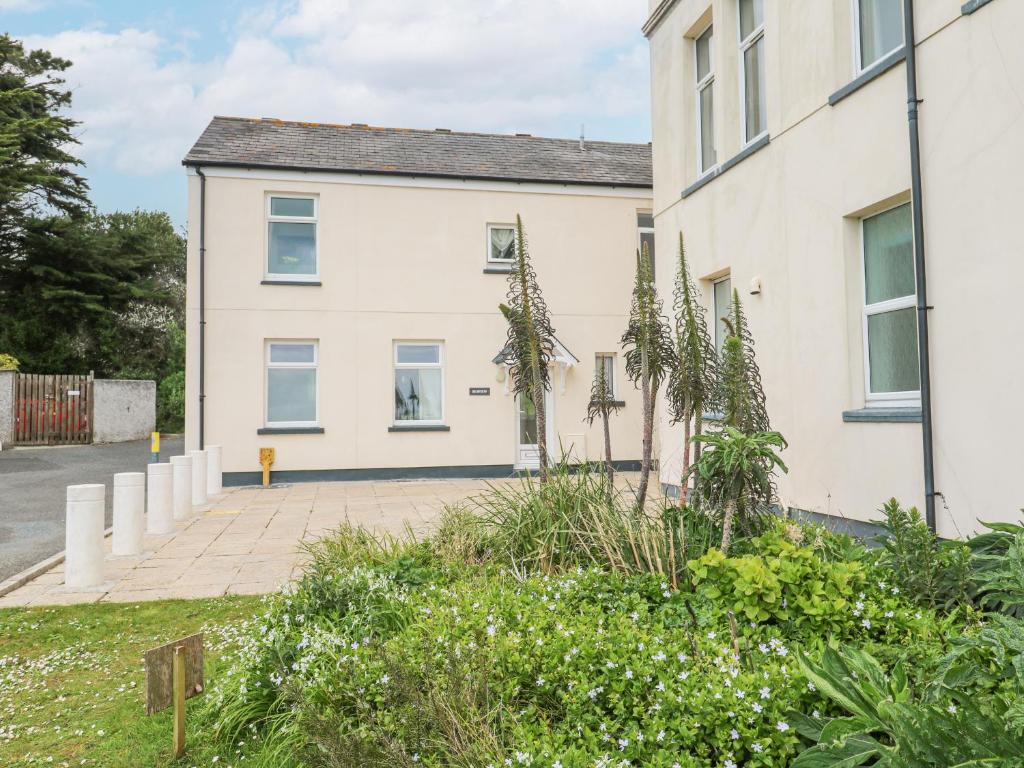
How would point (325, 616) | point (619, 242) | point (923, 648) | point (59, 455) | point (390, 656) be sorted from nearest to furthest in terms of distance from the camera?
Result: point (923, 648), point (390, 656), point (325, 616), point (619, 242), point (59, 455)

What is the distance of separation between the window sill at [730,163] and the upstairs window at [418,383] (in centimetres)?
703

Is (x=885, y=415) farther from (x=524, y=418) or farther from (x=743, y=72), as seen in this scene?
(x=524, y=418)

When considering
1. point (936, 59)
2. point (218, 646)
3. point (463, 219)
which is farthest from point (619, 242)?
point (218, 646)

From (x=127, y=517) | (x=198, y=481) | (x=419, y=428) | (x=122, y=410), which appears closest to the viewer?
(x=127, y=517)

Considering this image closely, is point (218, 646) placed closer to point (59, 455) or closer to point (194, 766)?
point (194, 766)

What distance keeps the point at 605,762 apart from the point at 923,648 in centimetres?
137

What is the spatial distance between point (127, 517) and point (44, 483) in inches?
309

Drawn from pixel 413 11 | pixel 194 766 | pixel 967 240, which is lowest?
pixel 194 766

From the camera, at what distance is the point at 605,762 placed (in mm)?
2219

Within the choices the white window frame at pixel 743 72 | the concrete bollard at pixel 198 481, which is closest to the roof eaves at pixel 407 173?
the concrete bollard at pixel 198 481

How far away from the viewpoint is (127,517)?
746cm

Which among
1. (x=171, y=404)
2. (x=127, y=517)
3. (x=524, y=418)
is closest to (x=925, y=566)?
(x=127, y=517)

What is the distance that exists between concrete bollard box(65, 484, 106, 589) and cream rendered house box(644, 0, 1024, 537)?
6647 millimetres

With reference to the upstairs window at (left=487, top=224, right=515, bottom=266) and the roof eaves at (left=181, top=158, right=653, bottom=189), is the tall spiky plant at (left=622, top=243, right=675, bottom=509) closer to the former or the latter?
the upstairs window at (left=487, top=224, right=515, bottom=266)
